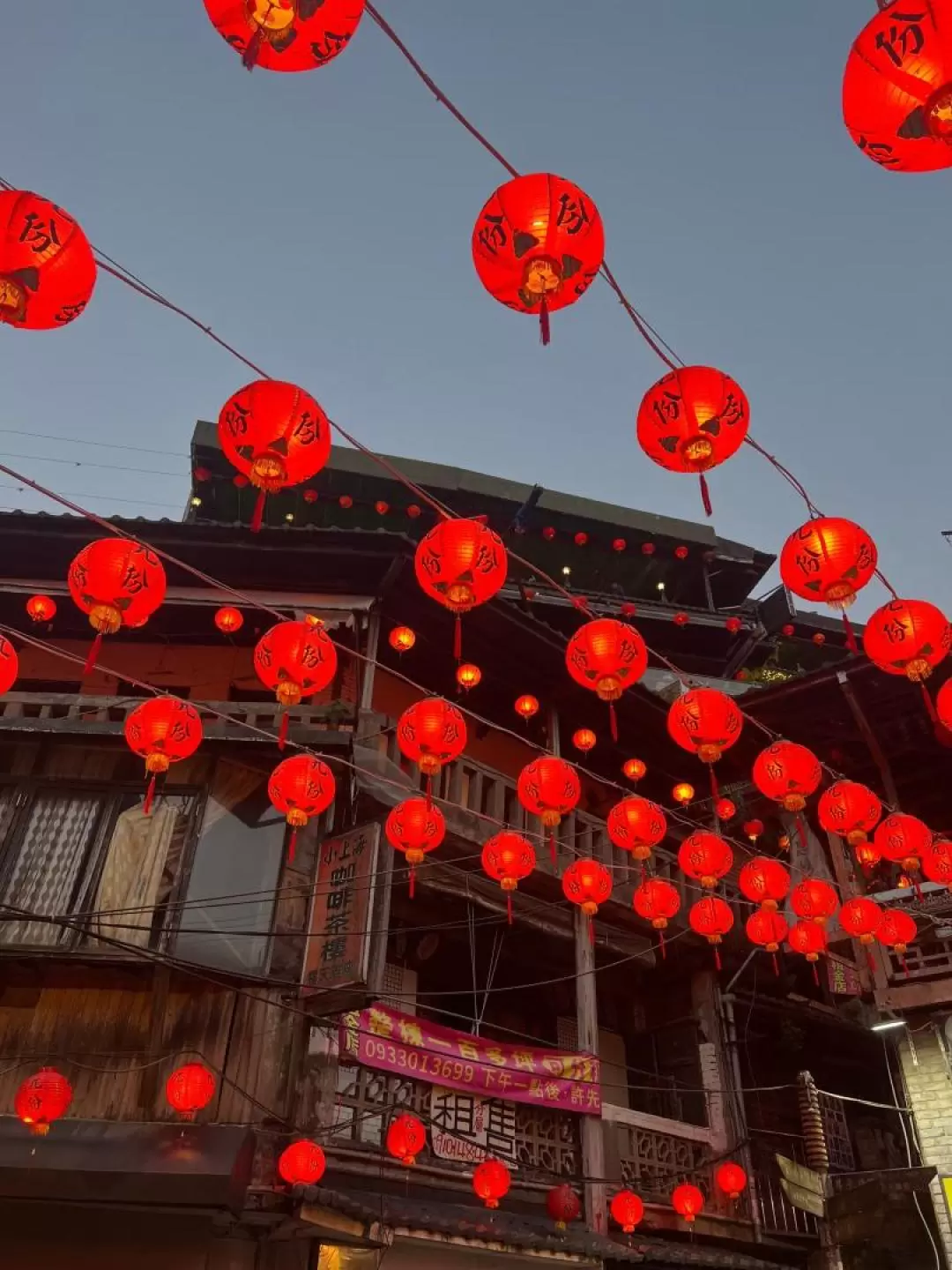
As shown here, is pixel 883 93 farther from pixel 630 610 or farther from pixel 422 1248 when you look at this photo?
pixel 630 610

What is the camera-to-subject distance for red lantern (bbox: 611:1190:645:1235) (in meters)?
12.2

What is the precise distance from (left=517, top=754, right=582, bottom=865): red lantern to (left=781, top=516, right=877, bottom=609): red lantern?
12.2 ft

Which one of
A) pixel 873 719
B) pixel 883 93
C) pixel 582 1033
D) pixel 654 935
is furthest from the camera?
pixel 873 719

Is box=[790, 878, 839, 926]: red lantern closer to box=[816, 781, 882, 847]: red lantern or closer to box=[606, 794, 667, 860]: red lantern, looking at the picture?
box=[816, 781, 882, 847]: red lantern

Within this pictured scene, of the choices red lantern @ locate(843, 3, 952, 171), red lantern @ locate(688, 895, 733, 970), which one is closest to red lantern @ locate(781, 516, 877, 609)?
red lantern @ locate(843, 3, 952, 171)

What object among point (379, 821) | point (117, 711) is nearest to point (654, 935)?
point (379, 821)

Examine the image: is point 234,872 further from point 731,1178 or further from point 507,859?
point 731,1178

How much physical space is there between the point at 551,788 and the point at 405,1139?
4.57 metres

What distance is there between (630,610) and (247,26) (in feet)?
61.7

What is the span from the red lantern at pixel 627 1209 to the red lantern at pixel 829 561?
9.08m

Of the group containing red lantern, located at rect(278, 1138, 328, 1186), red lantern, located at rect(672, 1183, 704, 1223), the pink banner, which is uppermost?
the pink banner

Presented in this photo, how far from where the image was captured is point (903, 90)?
4.64 m

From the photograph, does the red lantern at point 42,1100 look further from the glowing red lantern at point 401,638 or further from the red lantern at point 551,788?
the glowing red lantern at point 401,638

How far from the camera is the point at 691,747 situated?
10227 millimetres
